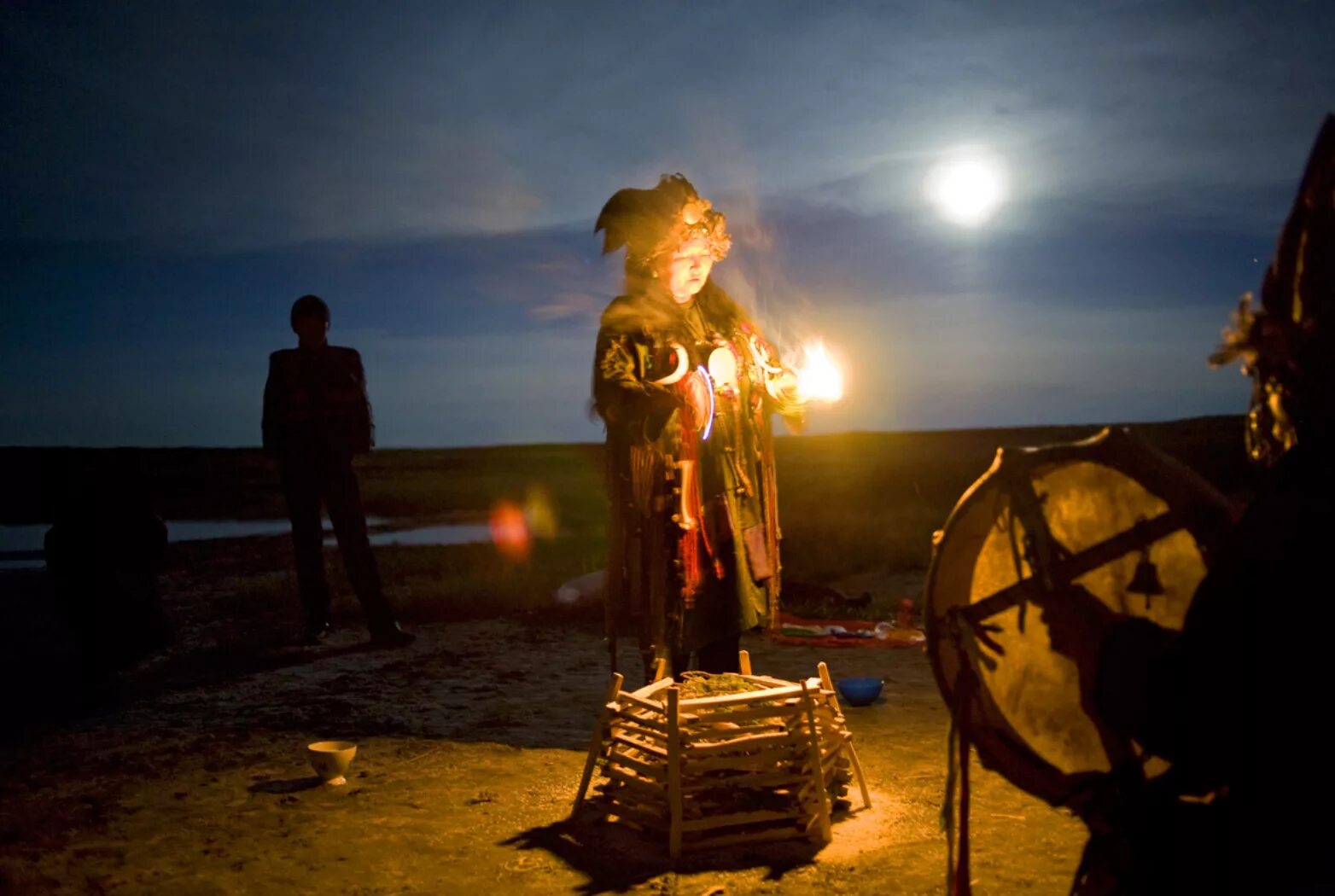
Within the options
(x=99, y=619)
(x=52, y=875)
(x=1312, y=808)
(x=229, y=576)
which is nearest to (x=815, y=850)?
(x=1312, y=808)

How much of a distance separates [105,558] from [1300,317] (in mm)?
8712

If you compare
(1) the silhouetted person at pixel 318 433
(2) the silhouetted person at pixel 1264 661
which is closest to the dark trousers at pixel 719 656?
(2) the silhouetted person at pixel 1264 661

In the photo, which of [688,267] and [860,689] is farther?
[860,689]

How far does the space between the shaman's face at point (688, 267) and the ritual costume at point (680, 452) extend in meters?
0.04

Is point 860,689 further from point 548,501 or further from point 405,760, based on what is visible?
point 548,501

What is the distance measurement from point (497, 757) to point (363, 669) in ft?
9.44

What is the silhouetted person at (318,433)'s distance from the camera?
891 cm

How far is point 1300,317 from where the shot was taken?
1.97 meters

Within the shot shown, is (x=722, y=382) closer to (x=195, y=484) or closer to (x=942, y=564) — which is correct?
(x=942, y=564)

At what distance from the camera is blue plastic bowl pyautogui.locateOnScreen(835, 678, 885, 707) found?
671 centimetres

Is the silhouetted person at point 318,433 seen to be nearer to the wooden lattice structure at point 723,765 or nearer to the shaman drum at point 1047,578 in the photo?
the wooden lattice structure at point 723,765

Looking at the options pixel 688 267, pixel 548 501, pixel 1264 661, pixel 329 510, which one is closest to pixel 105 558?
pixel 329 510

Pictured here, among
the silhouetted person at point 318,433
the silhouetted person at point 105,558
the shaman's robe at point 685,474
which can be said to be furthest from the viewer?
the silhouetted person at point 318,433

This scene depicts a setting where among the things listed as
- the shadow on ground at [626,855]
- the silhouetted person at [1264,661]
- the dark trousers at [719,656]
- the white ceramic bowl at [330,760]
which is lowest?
the shadow on ground at [626,855]
